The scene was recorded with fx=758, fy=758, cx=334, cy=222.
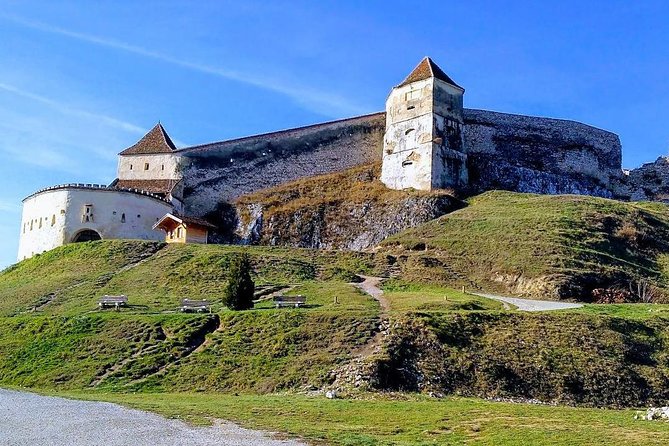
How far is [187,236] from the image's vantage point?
47.2 metres

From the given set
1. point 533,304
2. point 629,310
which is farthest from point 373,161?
point 629,310

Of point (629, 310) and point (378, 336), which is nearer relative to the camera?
point (378, 336)

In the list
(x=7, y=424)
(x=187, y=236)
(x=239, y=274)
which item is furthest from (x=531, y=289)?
(x=7, y=424)

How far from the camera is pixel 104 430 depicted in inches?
579

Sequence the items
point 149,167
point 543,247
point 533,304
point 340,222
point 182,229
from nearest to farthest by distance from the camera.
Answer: point 533,304, point 543,247, point 182,229, point 340,222, point 149,167

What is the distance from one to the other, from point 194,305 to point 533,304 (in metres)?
15.5

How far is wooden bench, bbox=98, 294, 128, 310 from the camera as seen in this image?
32.8 meters

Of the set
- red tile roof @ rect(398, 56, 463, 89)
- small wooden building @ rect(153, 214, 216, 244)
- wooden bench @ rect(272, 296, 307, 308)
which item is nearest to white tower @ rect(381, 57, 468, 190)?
red tile roof @ rect(398, 56, 463, 89)

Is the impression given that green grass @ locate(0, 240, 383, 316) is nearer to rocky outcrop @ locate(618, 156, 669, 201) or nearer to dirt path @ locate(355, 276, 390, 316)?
dirt path @ locate(355, 276, 390, 316)

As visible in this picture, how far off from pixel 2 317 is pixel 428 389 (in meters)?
20.3

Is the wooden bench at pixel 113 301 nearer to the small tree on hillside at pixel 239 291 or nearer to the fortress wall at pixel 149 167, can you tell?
the small tree on hillside at pixel 239 291

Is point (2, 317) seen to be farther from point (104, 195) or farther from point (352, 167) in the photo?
point (352, 167)

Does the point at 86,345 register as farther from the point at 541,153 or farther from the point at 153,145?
the point at 541,153

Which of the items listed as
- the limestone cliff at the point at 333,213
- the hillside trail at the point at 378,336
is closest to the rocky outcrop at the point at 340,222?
the limestone cliff at the point at 333,213
